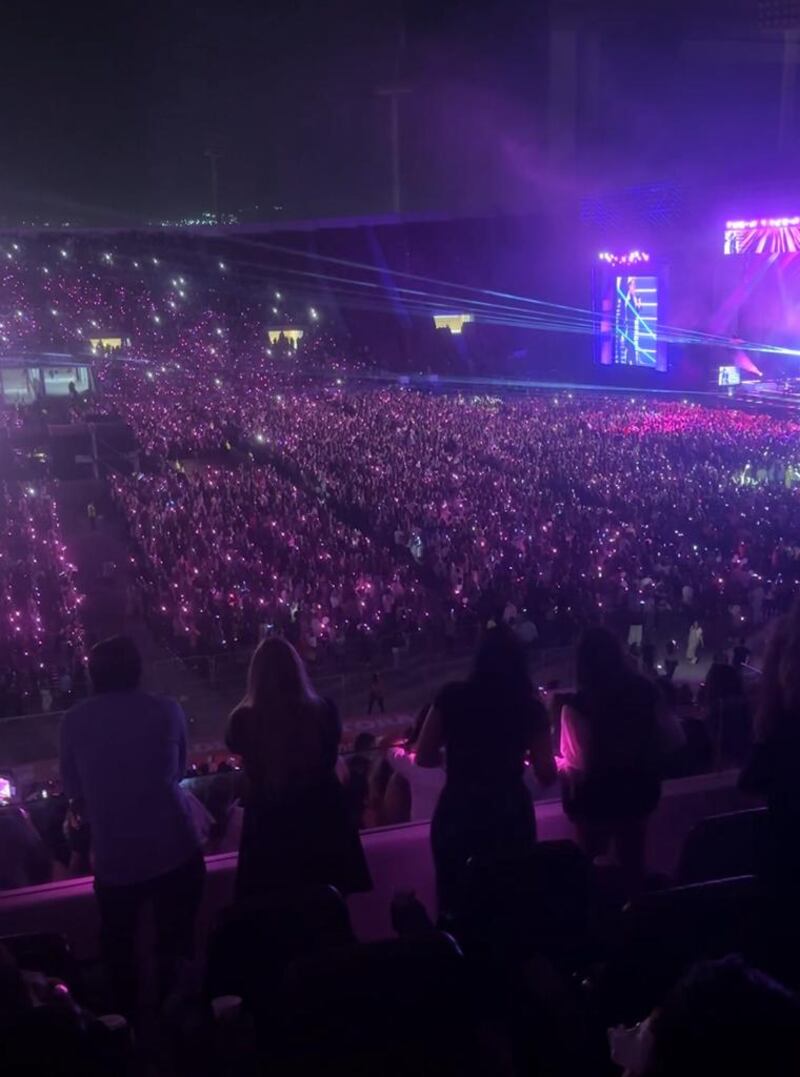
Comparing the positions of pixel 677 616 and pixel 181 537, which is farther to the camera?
pixel 181 537

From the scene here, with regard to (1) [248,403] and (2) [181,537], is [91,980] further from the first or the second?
(1) [248,403]

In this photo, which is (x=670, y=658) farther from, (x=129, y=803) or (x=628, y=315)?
(x=628, y=315)

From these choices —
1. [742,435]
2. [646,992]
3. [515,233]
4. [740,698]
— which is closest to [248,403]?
[742,435]

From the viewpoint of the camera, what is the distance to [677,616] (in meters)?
7.67

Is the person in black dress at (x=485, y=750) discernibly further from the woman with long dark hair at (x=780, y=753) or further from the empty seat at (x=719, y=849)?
the woman with long dark hair at (x=780, y=753)

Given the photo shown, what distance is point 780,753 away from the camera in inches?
82.4

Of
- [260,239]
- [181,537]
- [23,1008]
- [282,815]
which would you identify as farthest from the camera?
[260,239]

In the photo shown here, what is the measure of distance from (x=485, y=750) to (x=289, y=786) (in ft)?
1.54

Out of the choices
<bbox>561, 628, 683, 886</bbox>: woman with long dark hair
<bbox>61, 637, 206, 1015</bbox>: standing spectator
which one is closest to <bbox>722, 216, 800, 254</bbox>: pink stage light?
<bbox>561, 628, 683, 886</bbox>: woman with long dark hair

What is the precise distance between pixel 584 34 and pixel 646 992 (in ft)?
80.8

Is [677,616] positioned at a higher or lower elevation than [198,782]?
lower

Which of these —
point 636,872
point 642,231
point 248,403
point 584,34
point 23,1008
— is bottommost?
point 636,872

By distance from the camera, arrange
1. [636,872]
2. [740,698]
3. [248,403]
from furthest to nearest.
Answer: [248,403] → [740,698] → [636,872]

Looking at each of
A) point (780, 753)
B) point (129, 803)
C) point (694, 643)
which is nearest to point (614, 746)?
point (780, 753)
